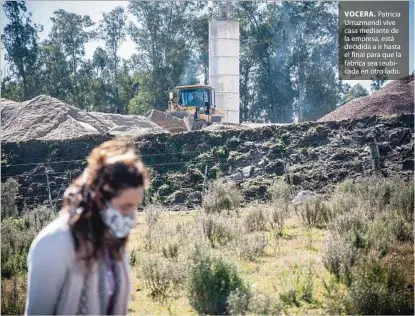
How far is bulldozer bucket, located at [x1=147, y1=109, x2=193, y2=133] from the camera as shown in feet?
81.9

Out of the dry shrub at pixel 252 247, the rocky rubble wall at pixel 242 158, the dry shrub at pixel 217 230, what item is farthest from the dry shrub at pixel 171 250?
the rocky rubble wall at pixel 242 158

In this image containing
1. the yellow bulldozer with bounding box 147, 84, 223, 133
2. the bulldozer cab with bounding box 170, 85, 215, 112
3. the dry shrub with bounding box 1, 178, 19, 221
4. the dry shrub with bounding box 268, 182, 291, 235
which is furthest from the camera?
the bulldozer cab with bounding box 170, 85, 215, 112

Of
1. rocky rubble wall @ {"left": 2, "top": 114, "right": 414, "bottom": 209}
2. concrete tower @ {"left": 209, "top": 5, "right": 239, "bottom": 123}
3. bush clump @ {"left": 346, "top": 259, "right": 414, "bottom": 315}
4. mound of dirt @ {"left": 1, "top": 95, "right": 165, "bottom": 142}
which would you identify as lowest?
bush clump @ {"left": 346, "top": 259, "right": 414, "bottom": 315}

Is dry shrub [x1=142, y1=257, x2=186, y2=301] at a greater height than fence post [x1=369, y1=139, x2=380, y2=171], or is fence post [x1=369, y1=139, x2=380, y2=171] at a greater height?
fence post [x1=369, y1=139, x2=380, y2=171]

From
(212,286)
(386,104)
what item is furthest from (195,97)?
(212,286)

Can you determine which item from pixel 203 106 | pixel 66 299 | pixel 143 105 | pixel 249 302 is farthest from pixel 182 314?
pixel 143 105

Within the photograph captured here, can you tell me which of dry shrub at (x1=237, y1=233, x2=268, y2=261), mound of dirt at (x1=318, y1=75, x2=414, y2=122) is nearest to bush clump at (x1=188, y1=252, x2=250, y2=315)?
dry shrub at (x1=237, y1=233, x2=268, y2=261)

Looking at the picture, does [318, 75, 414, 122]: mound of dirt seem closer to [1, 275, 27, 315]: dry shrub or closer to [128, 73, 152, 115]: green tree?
[1, 275, 27, 315]: dry shrub

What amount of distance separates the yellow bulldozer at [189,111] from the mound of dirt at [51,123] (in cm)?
110

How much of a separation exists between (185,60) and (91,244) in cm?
3769

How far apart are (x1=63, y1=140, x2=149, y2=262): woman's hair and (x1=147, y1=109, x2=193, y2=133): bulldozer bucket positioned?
22589 millimetres

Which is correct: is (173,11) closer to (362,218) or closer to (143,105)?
(143,105)

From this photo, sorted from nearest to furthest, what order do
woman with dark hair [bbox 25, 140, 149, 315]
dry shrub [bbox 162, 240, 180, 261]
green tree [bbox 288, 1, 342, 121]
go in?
1. woman with dark hair [bbox 25, 140, 149, 315]
2. dry shrub [bbox 162, 240, 180, 261]
3. green tree [bbox 288, 1, 342, 121]

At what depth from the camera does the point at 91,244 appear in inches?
85.3
